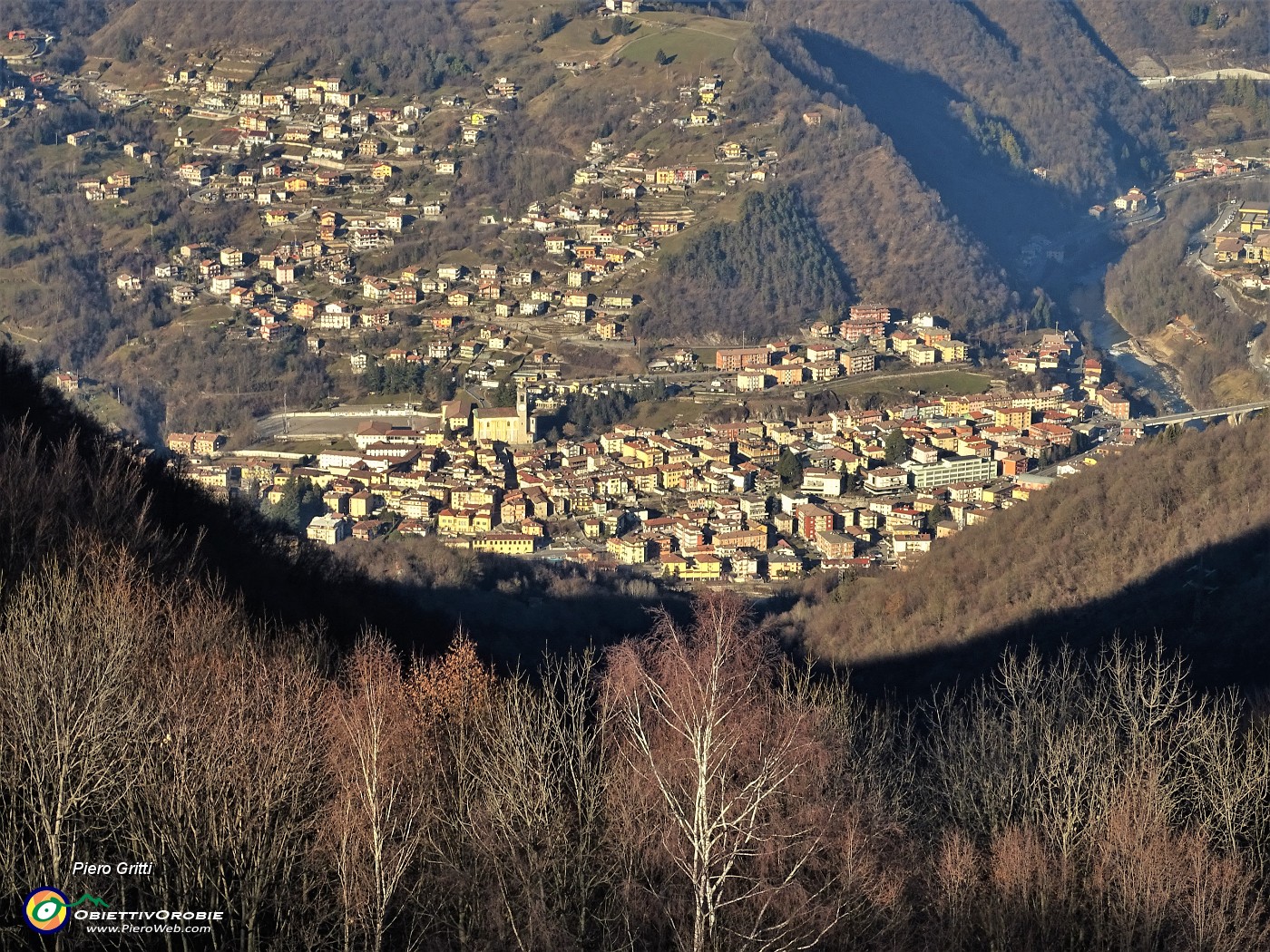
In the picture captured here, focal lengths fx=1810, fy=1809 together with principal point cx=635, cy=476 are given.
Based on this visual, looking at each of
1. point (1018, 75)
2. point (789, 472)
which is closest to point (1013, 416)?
point (789, 472)

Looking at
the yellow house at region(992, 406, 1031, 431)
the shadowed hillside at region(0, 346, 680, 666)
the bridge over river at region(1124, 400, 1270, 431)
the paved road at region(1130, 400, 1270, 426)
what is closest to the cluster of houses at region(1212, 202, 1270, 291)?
the paved road at region(1130, 400, 1270, 426)

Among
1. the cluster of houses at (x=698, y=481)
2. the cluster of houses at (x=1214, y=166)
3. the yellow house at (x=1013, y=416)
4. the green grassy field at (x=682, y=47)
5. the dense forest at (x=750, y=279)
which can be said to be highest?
the green grassy field at (x=682, y=47)

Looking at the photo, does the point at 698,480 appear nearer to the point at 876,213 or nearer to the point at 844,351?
the point at 844,351

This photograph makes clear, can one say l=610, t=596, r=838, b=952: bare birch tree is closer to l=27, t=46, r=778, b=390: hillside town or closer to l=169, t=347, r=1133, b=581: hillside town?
l=169, t=347, r=1133, b=581: hillside town

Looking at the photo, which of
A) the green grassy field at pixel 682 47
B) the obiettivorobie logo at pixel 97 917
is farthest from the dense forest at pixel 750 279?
the obiettivorobie logo at pixel 97 917

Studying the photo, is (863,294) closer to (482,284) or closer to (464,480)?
(482,284)

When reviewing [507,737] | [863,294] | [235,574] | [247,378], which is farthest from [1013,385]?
[507,737]

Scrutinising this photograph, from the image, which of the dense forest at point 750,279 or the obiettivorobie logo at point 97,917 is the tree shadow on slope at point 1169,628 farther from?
the dense forest at point 750,279
